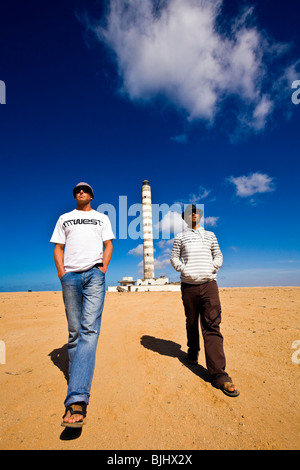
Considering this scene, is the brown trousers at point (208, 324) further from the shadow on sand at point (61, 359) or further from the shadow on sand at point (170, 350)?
the shadow on sand at point (61, 359)

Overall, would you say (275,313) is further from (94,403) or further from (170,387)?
(94,403)

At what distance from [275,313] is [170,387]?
19.6ft

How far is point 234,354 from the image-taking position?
3.97 m

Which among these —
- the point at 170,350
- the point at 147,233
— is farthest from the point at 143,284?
the point at 170,350

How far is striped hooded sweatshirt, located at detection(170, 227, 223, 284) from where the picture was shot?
11.2 feet

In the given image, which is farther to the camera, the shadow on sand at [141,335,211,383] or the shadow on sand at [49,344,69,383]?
the shadow on sand at [49,344,69,383]

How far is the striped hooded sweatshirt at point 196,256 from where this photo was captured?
3.41m

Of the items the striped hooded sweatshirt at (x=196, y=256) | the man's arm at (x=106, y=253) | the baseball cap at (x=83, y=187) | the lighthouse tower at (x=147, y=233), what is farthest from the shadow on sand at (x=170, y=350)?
the lighthouse tower at (x=147, y=233)

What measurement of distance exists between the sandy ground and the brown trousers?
8.7 inches

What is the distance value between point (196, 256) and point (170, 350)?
2024 millimetres

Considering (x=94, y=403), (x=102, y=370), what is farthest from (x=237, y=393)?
(x=102, y=370)

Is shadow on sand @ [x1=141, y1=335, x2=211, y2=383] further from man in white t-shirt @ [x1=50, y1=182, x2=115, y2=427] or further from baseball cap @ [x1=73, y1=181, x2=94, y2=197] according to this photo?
baseball cap @ [x1=73, y1=181, x2=94, y2=197]

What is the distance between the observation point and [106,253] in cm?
299

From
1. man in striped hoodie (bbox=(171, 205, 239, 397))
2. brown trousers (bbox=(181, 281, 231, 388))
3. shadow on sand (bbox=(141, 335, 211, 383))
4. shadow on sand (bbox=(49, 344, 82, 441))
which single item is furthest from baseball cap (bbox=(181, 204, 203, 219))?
shadow on sand (bbox=(49, 344, 82, 441))
